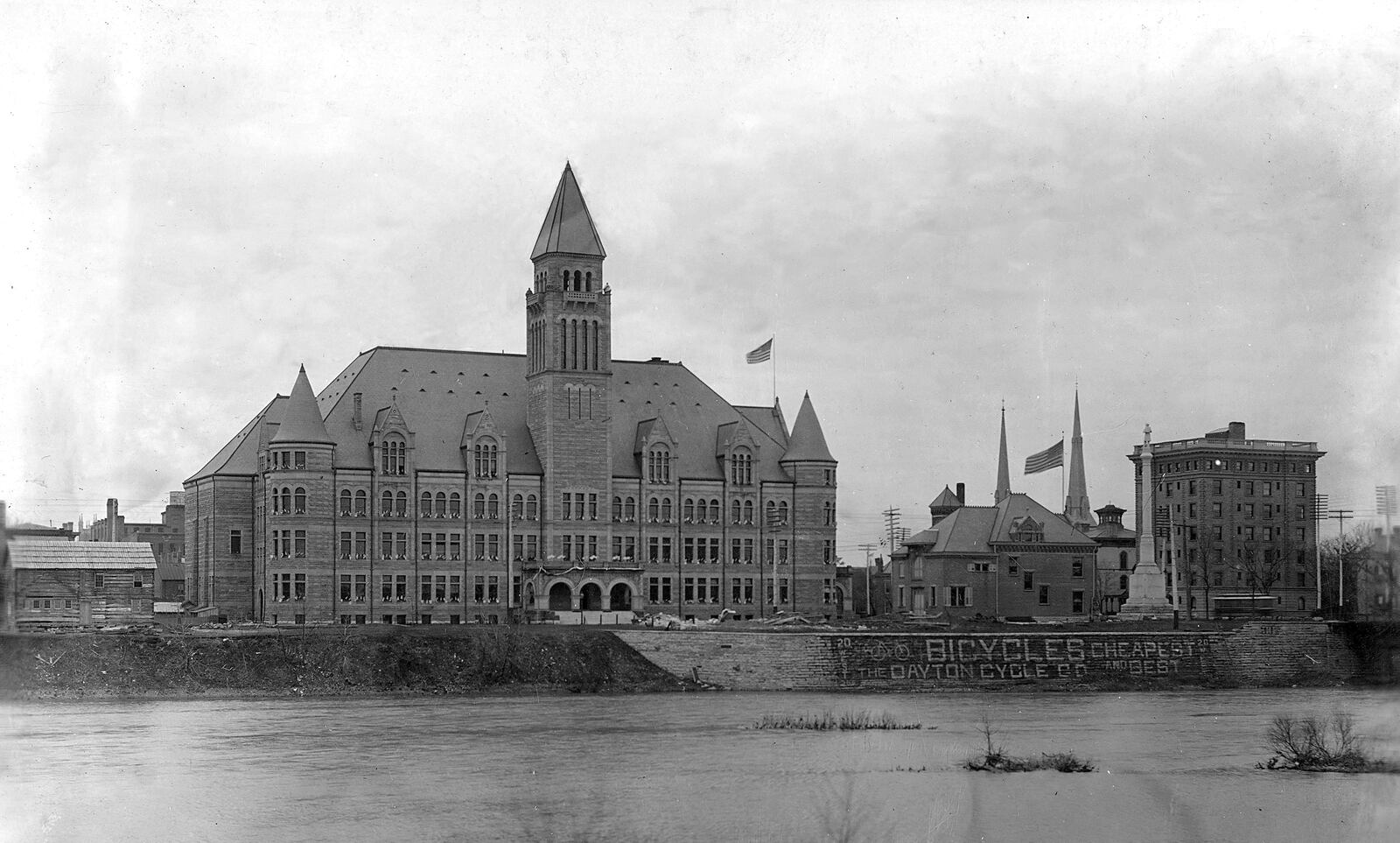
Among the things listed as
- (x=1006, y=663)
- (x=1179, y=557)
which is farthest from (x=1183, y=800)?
(x=1179, y=557)

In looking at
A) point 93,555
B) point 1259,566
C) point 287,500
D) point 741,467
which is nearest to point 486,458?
point 287,500

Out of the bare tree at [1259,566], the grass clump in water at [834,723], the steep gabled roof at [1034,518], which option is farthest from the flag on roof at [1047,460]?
the grass clump in water at [834,723]

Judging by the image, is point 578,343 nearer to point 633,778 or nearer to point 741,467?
point 741,467

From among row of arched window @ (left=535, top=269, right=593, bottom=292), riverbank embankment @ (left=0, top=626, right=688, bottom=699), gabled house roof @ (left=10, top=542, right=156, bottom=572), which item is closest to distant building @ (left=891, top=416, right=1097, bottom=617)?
row of arched window @ (left=535, top=269, right=593, bottom=292)

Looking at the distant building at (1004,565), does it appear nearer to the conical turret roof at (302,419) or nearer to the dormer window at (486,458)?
the dormer window at (486,458)

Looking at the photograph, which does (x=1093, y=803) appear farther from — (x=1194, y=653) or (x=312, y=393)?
(x=312, y=393)

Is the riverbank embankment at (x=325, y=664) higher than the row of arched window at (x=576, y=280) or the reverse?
the reverse
